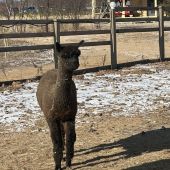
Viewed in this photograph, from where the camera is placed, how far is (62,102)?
5793 mm

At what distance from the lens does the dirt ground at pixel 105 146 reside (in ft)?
20.6

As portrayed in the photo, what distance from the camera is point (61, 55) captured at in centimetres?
A: 545

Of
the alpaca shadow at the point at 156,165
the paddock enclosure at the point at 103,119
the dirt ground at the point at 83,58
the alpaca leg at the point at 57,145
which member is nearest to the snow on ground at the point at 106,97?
the paddock enclosure at the point at 103,119

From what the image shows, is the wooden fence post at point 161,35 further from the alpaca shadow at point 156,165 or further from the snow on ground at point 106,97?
the alpaca shadow at point 156,165

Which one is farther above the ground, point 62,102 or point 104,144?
point 62,102

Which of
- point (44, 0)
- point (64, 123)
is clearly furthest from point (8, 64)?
point (44, 0)

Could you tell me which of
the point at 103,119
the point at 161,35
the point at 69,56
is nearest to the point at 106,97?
the point at 103,119

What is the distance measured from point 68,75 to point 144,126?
113 inches

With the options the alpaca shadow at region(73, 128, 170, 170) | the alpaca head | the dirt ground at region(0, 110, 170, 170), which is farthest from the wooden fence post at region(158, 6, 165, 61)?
the alpaca head

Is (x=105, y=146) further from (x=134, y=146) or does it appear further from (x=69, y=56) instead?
(x=69, y=56)

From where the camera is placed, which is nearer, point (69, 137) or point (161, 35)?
point (69, 137)

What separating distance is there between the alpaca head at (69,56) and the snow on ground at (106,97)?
9.94ft

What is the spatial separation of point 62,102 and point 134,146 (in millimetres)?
1689

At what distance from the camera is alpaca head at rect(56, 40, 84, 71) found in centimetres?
538
